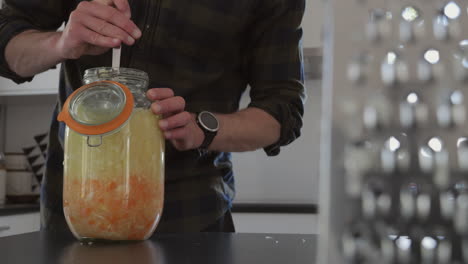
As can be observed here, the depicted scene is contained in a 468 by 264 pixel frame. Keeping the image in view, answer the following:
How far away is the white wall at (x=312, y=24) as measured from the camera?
2227mm

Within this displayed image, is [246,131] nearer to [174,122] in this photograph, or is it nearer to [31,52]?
[174,122]

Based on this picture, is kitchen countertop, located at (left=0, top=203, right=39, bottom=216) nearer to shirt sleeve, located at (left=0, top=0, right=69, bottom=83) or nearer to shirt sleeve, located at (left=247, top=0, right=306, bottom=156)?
shirt sleeve, located at (left=0, top=0, right=69, bottom=83)

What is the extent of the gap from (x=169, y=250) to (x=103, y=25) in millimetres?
315

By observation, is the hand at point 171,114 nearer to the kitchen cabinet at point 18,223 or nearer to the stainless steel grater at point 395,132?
the stainless steel grater at point 395,132

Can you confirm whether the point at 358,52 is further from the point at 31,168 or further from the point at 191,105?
the point at 31,168

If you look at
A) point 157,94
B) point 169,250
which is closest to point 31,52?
point 157,94

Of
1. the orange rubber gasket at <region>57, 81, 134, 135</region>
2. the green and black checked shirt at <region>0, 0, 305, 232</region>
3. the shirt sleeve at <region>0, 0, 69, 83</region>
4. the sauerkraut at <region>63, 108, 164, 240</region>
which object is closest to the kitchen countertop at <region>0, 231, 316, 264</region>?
the sauerkraut at <region>63, 108, 164, 240</region>

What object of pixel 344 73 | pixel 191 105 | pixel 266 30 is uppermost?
pixel 266 30

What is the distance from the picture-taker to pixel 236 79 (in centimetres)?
105

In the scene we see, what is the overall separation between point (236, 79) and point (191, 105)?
5.2 inches

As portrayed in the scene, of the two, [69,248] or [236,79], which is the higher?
[236,79]

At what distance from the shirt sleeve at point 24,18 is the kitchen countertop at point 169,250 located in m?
0.39

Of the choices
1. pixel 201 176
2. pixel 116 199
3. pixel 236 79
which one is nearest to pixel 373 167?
pixel 116 199

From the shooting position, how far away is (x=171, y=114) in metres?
0.69
